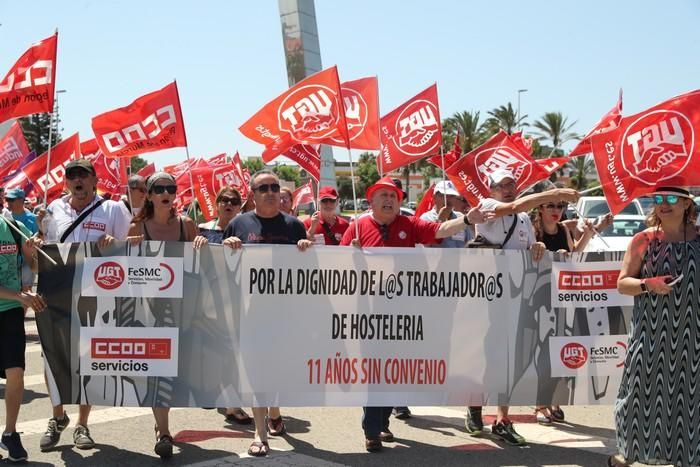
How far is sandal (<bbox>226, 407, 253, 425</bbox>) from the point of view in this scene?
6.75 metres

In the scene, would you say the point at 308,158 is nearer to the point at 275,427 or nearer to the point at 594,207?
the point at 275,427

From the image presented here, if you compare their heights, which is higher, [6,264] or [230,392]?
[6,264]

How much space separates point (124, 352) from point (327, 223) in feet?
10.4

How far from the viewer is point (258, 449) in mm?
5645

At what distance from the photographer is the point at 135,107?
25.9ft

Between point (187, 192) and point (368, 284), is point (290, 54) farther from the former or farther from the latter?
point (368, 284)

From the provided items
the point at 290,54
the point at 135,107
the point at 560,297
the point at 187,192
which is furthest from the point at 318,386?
the point at 290,54

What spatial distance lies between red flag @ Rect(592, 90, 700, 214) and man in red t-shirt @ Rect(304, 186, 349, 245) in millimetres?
2992

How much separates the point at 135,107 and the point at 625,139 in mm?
4504

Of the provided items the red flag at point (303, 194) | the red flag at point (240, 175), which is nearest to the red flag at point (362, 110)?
the red flag at point (240, 175)

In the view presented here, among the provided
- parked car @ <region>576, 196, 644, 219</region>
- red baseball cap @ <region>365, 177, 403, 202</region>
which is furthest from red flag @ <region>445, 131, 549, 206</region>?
parked car @ <region>576, 196, 644, 219</region>

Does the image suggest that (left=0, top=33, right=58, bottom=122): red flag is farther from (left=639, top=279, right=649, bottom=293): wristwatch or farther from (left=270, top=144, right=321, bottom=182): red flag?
(left=639, top=279, right=649, bottom=293): wristwatch

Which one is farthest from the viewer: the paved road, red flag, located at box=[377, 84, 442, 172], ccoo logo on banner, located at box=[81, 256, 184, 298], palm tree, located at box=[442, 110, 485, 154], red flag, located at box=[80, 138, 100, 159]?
palm tree, located at box=[442, 110, 485, 154]

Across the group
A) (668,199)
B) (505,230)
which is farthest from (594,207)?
(668,199)
